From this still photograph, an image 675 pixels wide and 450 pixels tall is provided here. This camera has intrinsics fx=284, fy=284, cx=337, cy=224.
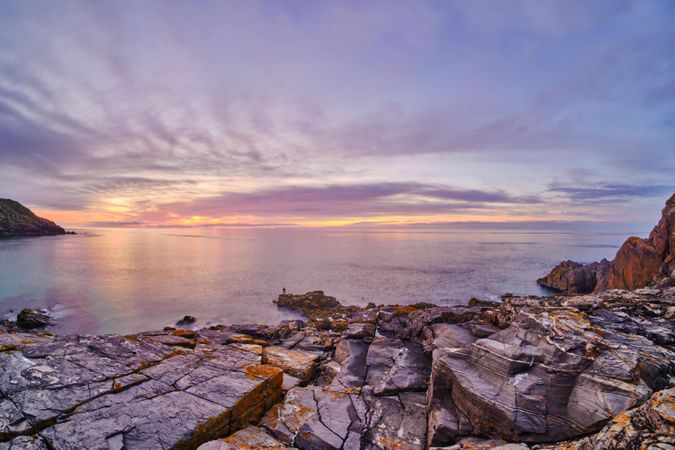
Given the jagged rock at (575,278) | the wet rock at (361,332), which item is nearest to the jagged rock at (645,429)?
the wet rock at (361,332)

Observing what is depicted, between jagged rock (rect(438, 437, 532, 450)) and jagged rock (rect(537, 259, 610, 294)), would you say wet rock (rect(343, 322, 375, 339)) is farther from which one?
jagged rock (rect(537, 259, 610, 294))

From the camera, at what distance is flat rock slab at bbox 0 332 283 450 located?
6.92 metres

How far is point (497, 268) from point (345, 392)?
261 feet

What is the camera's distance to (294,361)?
13.6 meters

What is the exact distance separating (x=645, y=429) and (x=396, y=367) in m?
8.33

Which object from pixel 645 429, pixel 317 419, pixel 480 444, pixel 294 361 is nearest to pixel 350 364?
pixel 294 361

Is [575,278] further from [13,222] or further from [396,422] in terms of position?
[13,222]

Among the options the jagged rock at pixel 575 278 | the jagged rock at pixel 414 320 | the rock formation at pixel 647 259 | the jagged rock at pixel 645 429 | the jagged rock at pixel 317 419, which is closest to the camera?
the jagged rock at pixel 645 429

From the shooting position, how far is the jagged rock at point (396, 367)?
37.0ft

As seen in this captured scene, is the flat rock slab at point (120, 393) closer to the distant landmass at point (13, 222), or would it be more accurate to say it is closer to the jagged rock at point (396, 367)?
the jagged rock at point (396, 367)

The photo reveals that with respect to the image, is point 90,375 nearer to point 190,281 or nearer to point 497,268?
point 190,281

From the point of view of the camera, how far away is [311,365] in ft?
44.2

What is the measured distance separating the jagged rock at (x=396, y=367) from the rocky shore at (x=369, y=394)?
0.08 m

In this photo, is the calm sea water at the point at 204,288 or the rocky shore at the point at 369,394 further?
the calm sea water at the point at 204,288
